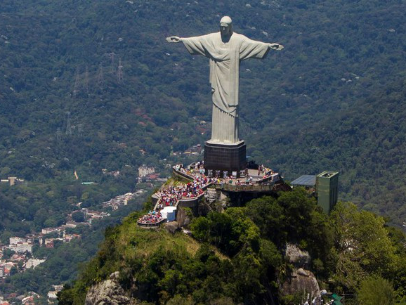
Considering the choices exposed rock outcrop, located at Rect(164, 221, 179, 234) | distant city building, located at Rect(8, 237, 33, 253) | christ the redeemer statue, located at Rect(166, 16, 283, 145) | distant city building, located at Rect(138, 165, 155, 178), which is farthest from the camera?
distant city building, located at Rect(138, 165, 155, 178)

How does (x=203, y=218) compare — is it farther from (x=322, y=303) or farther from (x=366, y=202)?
(x=366, y=202)

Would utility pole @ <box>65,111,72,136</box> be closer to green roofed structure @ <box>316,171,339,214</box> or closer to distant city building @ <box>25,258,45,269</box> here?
distant city building @ <box>25,258,45,269</box>

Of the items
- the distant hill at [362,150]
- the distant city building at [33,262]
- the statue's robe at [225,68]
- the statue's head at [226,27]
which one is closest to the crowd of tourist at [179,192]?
the statue's robe at [225,68]

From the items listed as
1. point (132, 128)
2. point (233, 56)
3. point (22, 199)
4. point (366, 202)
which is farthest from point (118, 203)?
point (233, 56)

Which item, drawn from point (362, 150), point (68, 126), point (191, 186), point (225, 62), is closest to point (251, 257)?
point (191, 186)

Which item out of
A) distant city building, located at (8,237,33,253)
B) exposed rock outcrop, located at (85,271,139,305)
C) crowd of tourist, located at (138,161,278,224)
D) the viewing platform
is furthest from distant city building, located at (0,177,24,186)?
exposed rock outcrop, located at (85,271,139,305)

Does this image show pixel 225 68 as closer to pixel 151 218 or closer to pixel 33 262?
pixel 151 218
